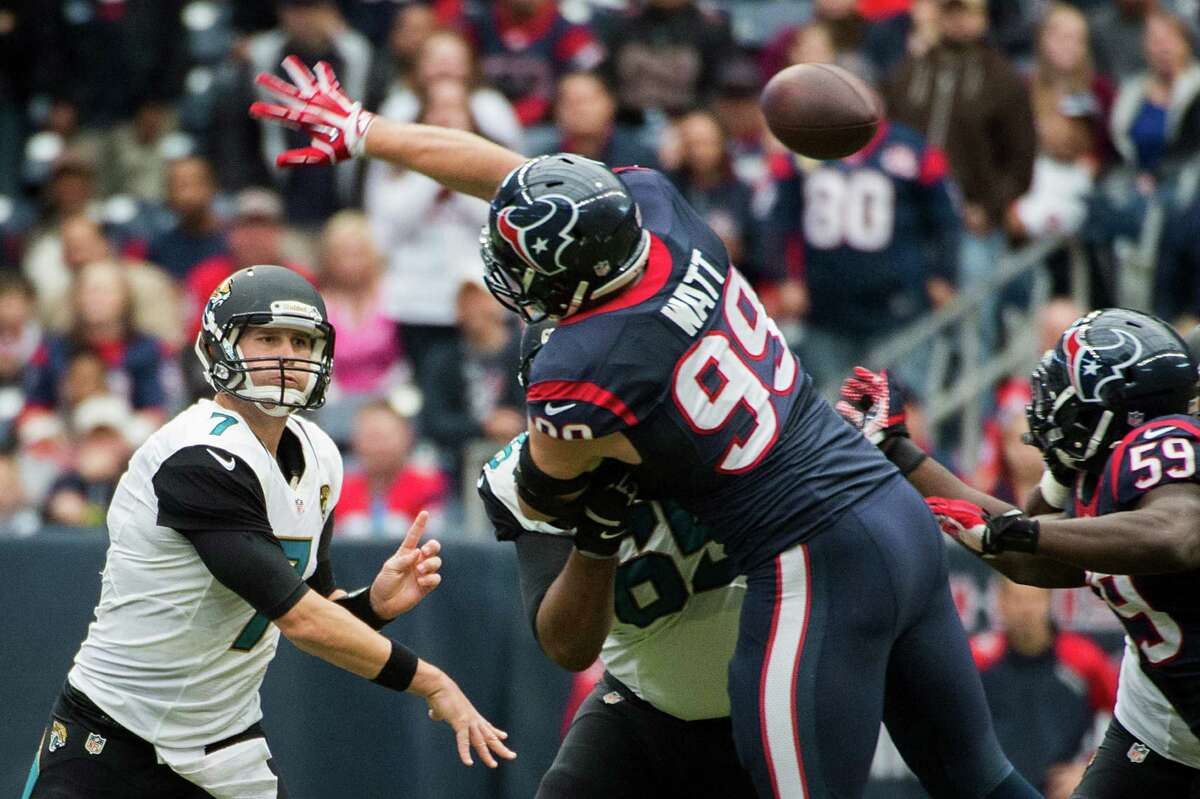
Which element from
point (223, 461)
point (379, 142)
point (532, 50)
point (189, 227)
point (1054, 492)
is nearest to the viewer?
point (223, 461)

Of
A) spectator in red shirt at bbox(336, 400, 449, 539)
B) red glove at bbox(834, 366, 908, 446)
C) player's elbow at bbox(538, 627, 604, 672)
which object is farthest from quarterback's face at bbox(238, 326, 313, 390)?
spectator in red shirt at bbox(336, 400, 449, 539)

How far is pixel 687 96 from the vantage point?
9641mm

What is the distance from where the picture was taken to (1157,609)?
4.46m

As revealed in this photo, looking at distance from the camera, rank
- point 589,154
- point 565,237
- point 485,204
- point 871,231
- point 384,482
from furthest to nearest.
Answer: point 589,154
point 485,204
point 871,231
point 384,482
point 565,237

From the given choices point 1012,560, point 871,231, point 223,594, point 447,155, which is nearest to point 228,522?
point 223,594

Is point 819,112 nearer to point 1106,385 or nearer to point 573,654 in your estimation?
point 1106,385

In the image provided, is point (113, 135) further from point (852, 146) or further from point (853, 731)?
point (853, 731)

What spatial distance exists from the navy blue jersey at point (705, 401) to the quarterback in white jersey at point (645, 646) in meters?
0.31

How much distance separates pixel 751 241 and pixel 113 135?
4.18 m

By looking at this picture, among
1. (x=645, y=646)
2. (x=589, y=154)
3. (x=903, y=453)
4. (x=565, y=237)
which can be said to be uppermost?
(x=565, y=237)

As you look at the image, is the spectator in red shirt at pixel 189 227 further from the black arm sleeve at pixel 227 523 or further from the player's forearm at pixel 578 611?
the player's forearm at pixel 578 611

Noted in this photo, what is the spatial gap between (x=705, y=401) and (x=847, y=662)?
2.22 feet

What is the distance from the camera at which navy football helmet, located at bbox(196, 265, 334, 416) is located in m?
4.43

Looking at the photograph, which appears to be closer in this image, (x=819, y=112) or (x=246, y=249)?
(x=819, y=112)
